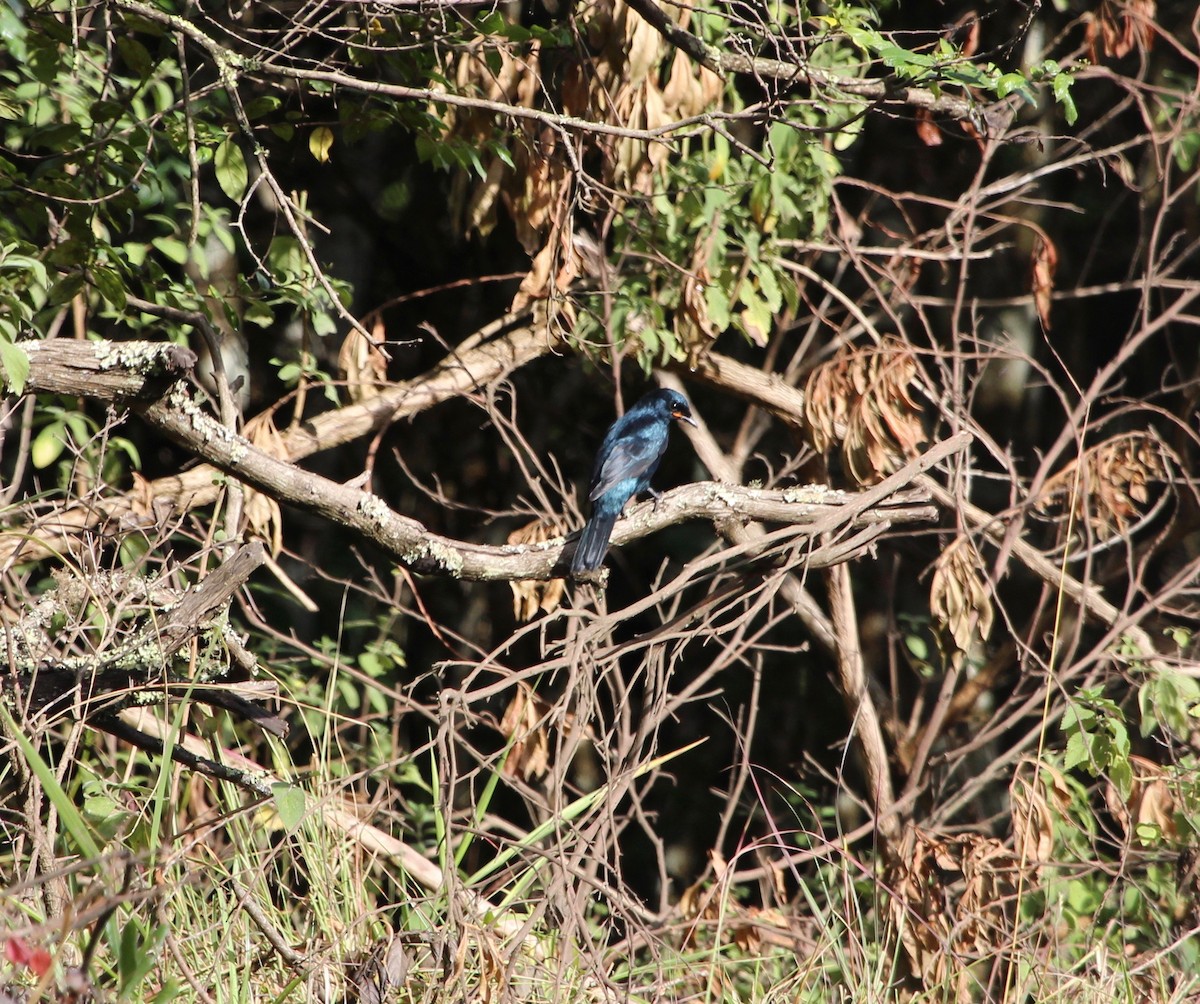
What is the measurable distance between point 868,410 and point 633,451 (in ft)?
2.98

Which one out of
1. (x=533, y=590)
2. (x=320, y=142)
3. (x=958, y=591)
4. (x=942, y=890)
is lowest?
(x=942, y=890)

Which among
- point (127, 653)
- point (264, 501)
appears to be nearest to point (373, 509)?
point (127, 653)

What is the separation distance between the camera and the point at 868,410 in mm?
4648

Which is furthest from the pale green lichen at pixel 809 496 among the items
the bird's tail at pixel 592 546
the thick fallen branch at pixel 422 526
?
the bird's tail at pixel 592 546

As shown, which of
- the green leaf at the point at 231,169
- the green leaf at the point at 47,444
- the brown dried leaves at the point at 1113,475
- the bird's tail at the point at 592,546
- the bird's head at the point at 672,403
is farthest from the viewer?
the bird's head at the point at 672,403

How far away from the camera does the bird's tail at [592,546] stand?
3633mm

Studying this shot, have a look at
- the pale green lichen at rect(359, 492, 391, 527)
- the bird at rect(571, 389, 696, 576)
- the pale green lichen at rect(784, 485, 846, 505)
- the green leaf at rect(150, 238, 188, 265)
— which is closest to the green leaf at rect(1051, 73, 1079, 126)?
the pale green lichen at rect(784, 485, 846, 505)

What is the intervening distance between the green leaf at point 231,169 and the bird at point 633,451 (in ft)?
5.05

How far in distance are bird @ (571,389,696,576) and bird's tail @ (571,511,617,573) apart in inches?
17.0

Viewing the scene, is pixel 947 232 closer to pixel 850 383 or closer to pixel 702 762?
pixel 850 383

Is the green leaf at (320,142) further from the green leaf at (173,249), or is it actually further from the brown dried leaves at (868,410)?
the brown dried leaves at (868,410)

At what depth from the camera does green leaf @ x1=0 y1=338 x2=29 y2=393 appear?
101 inches

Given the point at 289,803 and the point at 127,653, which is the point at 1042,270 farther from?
the point at 289,803

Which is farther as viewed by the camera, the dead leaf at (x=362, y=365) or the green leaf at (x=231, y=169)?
the dead leaf at (x=362, y=365)
